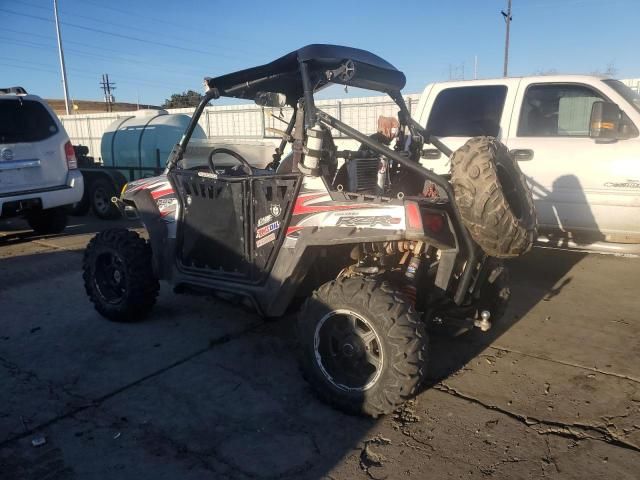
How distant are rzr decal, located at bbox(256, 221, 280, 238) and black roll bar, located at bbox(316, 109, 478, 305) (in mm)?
752

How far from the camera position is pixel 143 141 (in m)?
11.2

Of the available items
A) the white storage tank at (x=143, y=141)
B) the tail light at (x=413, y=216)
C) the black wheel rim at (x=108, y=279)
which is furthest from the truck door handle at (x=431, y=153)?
the white storage tank at (x=143, y=141)

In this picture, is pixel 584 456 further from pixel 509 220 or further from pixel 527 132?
pixel 527 132

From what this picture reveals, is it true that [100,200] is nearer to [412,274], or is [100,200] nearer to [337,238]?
[337,238]

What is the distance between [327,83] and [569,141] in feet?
10.5

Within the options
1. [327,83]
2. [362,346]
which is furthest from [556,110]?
[362,346]

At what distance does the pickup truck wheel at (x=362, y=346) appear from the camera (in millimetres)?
2900

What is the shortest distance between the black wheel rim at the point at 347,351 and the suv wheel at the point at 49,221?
7.20m

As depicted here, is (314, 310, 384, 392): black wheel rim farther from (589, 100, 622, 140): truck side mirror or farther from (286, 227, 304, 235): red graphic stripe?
(589, 100, 622, 140): truck side mirror

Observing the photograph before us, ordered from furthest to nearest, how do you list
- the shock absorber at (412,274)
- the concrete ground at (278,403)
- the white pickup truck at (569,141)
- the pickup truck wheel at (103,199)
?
the pickup truck wheel at (103,199)
the white pickup truck at (569,141)
the shock absorber at (412,274)
the concrete ground at (278,403)

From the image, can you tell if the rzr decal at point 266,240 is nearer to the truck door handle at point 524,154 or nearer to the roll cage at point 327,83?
the roll cage at point 327,83

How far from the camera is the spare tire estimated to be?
2.83 meters

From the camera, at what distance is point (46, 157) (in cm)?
788

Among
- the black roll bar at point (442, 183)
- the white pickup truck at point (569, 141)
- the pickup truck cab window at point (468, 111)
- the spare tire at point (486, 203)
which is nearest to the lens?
the spare tire at point (486, 203)
